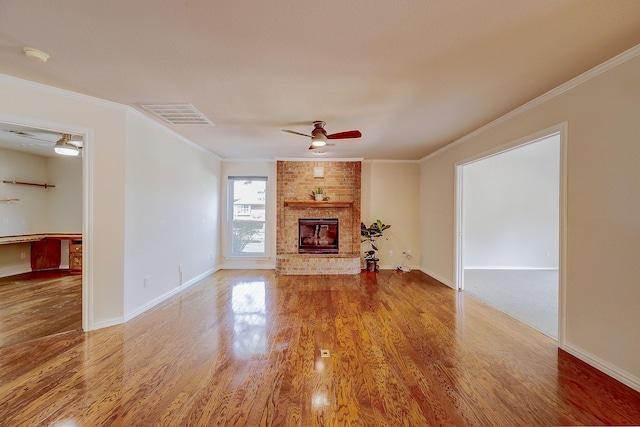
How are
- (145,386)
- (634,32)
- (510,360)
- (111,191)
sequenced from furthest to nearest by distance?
(111,191), (510,360), (145,386), (634,32)

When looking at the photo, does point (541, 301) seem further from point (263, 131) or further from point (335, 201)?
point (263, 131)

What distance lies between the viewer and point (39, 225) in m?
5.47

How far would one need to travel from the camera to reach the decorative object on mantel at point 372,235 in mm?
5797

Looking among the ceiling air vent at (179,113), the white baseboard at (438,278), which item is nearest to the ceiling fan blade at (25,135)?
the ceiling air vent at (179,113)

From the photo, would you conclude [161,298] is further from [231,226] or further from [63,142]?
[63,142]

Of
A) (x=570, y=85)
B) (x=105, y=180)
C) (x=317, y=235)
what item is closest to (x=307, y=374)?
(x=105, y=180)

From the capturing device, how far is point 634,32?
5.77ft

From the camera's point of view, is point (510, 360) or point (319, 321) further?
point (319, 321)

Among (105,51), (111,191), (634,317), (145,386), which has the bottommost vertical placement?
(145,386)

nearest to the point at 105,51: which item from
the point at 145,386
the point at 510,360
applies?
the point at 145,386

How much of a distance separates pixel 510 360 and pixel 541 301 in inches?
87.6

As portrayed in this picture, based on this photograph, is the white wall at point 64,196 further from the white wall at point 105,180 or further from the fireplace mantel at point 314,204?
the fireplace mantel at point 314,204

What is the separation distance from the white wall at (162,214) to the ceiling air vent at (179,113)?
0.98 feet

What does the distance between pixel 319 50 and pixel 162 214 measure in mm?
3210
